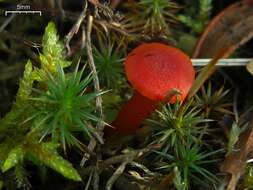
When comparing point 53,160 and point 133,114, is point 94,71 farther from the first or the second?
point 53,160

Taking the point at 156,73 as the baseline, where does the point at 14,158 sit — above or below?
below

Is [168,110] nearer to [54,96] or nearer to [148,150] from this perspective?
[148,150]

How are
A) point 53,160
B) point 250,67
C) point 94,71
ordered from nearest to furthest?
point 53,160, point 94,71, point 250,67

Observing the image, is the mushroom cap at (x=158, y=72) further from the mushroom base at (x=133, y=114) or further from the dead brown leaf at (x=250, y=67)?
the dead brown leaf at (x=250, y=67)

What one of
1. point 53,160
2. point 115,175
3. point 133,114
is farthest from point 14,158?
point 133,114

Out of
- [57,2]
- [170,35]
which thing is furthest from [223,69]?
[57,2]

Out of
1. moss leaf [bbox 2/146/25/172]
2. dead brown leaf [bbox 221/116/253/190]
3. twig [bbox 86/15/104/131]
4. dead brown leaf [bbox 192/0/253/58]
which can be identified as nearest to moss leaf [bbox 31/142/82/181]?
moss leaf [bbox 2/146/25/172]

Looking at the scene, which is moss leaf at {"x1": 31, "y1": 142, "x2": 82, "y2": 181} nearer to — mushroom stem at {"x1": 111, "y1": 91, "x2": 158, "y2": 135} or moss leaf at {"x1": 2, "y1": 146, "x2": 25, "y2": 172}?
moss leaf at {"x1": 2, "y1": 146, "x2": 25, "y2": 172}

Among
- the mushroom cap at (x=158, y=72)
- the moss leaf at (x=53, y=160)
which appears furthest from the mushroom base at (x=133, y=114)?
the moss leaf at (x=53, y=160)
